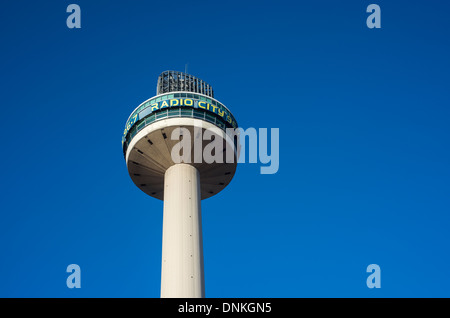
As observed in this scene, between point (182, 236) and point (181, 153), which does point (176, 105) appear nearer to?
point (181, 153)

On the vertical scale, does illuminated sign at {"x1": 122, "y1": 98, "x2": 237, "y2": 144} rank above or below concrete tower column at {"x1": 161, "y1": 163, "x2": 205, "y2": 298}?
above

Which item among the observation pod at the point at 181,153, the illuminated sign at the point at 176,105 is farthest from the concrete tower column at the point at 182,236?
the illuminated sign at the point at 176,105

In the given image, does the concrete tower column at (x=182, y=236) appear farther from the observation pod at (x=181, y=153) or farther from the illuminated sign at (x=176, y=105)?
the illuminated sign at (x=176, y=105)

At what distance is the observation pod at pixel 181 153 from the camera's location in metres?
57.8

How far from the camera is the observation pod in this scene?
5775 cm

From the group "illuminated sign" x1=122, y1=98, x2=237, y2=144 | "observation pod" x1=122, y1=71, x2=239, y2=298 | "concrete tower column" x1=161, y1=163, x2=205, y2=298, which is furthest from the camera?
"illuminated sign" x1=122, y1=98, x2=237, y2=144

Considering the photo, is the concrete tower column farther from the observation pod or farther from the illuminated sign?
the illuminated sign

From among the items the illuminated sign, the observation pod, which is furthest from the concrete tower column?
the illuminated sign

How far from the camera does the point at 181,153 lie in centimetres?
6200

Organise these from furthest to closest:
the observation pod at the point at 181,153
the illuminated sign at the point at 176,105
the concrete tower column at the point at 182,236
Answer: the illuminated sign at the point at 176,105 < the observation pod at the point at 181,153 < the concrete tower column at the point at 182,236

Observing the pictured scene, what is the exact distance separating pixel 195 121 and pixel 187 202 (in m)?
9.23

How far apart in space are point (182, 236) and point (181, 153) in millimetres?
10177
